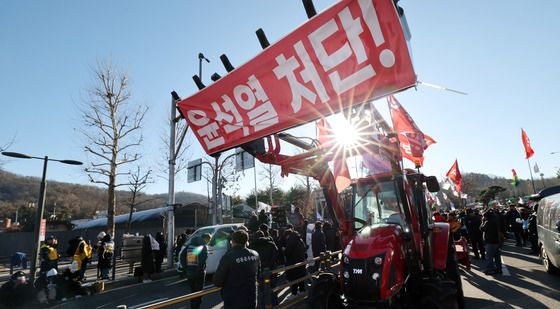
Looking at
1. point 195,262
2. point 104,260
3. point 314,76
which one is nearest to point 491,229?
point 195,262

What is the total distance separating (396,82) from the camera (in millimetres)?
3467

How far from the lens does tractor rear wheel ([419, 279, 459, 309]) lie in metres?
4.69

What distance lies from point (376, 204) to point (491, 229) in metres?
5.94

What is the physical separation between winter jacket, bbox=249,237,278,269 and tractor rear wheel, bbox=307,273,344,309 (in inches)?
73.8

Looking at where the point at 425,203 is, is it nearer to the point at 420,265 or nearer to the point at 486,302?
the point at 420,265

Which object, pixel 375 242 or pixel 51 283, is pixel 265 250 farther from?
pixel 51 283

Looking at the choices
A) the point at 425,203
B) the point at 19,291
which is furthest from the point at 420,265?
the point at 19,291

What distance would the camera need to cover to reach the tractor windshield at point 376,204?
19.3 ft

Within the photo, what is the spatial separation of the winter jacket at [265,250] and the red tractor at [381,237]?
1748mm

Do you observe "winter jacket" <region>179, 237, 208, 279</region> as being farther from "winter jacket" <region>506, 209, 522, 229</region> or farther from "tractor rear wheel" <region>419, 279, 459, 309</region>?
"winter jacket" <region>506, 209, 522, 229</region>

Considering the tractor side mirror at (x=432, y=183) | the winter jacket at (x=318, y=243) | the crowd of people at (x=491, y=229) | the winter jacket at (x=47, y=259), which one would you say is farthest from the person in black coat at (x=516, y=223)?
the winter jacket at (x=47, y=259)

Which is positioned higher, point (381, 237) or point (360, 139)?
point (360, 139)

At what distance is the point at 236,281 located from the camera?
4.49 metres

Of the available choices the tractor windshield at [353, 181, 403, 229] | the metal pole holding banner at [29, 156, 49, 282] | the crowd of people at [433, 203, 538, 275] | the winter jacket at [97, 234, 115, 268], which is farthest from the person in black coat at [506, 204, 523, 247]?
the metal pole holding banner at [29, 156, 49, 282]
